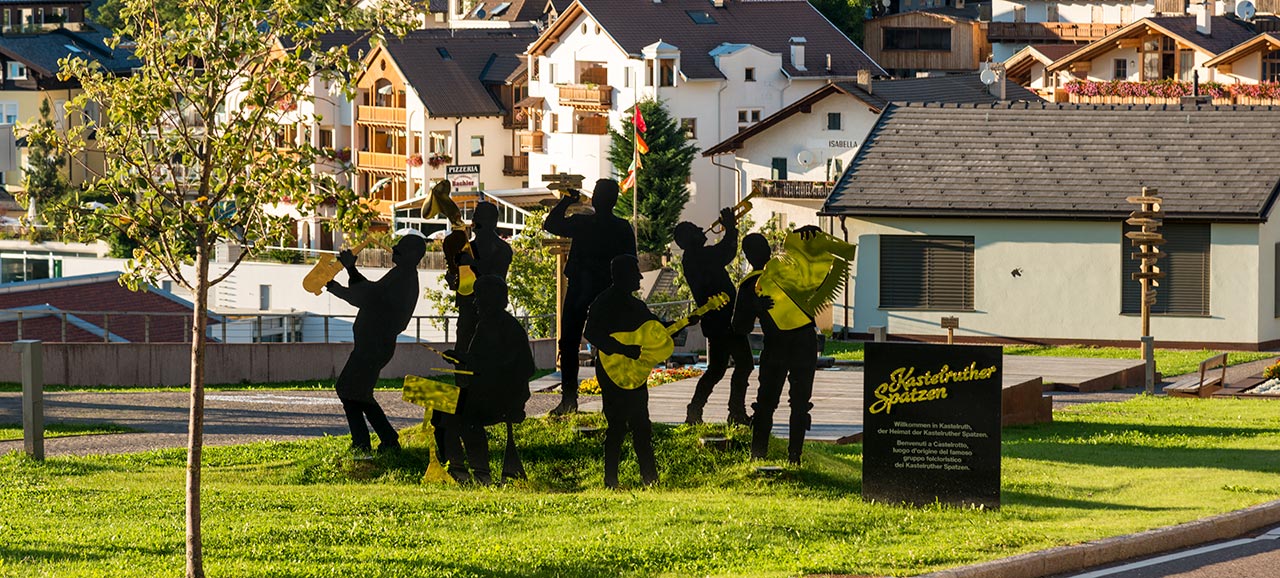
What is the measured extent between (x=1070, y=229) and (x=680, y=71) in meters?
48.6

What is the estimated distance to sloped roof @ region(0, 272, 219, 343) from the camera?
39.9 metres

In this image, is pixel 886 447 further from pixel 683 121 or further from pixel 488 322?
pixel 683 121

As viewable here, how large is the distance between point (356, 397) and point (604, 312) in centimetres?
339

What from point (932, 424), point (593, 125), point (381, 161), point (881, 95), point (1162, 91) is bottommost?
point (932, 424)

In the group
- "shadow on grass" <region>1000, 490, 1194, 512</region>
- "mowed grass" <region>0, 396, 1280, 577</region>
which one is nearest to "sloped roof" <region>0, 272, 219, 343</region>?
"mowed grass" <region>0, 396, 1280, 577</region>

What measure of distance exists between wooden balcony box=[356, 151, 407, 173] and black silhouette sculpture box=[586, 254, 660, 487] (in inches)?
3116

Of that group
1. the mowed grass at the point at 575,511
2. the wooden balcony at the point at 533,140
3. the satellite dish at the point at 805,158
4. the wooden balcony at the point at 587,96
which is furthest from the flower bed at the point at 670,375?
the wooden balcony at the point at 533,140

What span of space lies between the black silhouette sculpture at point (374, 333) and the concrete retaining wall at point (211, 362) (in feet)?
45.1

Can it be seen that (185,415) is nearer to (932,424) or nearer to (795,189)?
(932,424)

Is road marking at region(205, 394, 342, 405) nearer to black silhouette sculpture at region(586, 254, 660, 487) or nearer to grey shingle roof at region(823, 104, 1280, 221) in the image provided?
black silhouette sculpture at region(586, 254, 660, 487)

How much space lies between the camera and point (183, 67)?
44.4 ft

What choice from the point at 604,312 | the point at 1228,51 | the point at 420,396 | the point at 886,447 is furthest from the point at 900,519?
the point at 1228,51

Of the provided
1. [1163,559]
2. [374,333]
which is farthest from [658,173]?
[1163,559]

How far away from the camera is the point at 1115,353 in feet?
129
